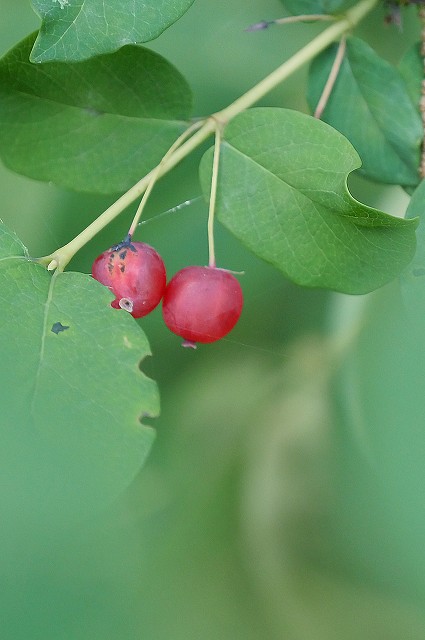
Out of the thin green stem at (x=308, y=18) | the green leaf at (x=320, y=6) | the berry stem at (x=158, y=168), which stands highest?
the green leaf at (x=320, y=6)

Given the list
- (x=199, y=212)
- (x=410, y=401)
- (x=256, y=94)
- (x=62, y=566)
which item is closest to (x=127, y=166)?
(x=256, y=94)

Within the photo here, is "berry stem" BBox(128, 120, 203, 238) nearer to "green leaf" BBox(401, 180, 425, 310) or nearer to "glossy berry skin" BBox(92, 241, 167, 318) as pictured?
"glossy berry skin" BBox(92, 241, 167, 318)

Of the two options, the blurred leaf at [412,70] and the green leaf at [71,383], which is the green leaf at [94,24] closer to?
A: the green leaf at [71,383]

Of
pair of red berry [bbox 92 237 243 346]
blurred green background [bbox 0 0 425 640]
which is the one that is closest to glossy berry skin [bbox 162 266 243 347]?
pair of red berry [bbox 92 237 243 346]

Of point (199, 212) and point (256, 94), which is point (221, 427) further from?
point (256, 94)

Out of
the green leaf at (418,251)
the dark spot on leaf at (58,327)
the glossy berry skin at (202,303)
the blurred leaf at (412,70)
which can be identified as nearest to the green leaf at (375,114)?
the blurred leaf at (412,70)

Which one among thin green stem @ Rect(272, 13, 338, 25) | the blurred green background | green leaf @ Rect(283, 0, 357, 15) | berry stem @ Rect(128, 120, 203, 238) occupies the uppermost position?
green leaf @ Rect(283, 0, 357, 15)

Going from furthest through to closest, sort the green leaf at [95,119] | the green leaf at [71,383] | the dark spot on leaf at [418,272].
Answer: the green leaf at [95,119] < the dark spot on leaf at [418,272] < the green leaf at [71,383]

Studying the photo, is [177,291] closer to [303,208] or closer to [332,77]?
[303,208]
